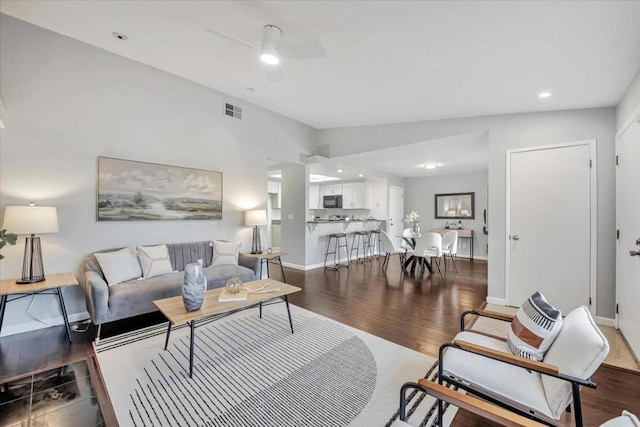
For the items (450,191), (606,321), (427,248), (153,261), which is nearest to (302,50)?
(153,261)

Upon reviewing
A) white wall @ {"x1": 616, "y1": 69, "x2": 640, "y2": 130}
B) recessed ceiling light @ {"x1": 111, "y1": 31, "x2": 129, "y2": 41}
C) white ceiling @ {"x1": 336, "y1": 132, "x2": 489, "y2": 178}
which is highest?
recessed ceiling light @ {"x1": 111, "y1": 31, "x2": 129, "y2": 41}

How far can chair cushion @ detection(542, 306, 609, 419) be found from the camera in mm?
1249

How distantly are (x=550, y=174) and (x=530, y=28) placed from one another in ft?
7.01

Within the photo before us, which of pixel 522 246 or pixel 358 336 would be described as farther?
pixel 522 246

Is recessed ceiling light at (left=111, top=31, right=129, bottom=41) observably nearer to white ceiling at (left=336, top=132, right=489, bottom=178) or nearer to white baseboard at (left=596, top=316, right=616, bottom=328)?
white ceiling at (left=336, top=132, right=489, bottom=178)

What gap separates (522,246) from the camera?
3.70 metres

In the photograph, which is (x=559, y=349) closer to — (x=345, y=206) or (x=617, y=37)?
(x=617, y=37)

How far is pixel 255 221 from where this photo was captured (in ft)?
15.2

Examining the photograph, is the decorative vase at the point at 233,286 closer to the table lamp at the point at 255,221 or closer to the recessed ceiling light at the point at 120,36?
the table lamp at the point at 255,221

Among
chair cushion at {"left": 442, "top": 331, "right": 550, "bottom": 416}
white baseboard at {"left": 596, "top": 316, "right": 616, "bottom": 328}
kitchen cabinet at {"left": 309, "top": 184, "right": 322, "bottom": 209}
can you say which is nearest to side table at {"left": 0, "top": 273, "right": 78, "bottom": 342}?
chair cushion at {"left": 442, "top": 331, "right": 550, "bottom": 416}

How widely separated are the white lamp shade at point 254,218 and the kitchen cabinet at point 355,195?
454cm

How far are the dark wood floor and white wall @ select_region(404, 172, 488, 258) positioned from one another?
2153 millimetres

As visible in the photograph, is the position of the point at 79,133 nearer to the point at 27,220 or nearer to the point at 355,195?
the point at 27,220

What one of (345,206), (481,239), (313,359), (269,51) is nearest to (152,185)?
(269,51)
